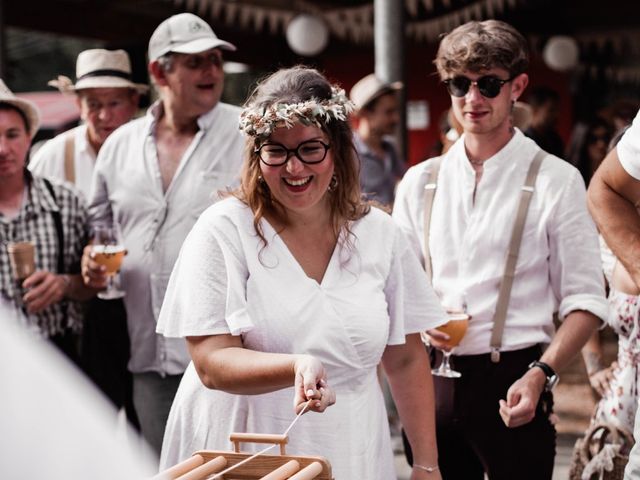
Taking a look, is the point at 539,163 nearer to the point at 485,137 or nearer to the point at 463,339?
the point at 485,137

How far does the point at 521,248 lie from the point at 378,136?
12.4ft

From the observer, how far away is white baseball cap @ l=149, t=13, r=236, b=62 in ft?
14.4

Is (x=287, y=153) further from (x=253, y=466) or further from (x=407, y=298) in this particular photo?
(x=253, y=466)

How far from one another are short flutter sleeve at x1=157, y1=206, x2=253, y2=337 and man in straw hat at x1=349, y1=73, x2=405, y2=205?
137 inches

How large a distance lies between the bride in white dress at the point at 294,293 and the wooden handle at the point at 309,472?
16.8 inches

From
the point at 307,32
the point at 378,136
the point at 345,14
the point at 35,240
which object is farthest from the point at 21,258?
the point at 345,14

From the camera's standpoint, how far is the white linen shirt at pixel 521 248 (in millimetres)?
3303

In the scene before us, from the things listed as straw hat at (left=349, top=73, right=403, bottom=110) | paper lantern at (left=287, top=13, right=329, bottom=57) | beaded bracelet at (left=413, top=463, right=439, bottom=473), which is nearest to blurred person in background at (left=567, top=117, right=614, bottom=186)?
straw hat at (left=349, top=73, right=403, bottom=110)

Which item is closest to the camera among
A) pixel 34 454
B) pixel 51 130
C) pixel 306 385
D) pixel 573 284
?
pixel 34 454

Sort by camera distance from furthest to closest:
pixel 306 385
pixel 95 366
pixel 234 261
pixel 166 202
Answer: pixel 95 366 → pixel 166 202 → pixel 234 261 → pixel 306 385

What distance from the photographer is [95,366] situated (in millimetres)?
4629

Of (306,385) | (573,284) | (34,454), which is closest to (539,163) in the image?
(573,284)

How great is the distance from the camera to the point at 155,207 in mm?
4270

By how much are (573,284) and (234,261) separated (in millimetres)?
1221
